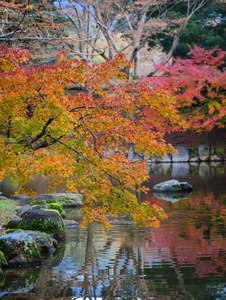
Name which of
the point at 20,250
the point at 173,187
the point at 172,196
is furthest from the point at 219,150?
the point at 20,250

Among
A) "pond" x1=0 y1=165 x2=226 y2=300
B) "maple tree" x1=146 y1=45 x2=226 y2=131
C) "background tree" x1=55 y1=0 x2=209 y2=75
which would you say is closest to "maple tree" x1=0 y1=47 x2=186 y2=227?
"pond" x1=0 y1=165 x2=226 y2=300

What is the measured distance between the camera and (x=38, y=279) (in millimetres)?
6617

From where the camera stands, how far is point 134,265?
715 centimetres

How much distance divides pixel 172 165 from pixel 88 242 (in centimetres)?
1921

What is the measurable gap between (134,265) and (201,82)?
18.1m

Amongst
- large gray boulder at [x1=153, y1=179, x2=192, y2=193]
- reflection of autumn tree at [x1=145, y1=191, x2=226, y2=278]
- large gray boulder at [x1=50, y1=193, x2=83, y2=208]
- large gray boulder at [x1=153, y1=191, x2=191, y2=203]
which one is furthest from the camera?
large gray boulder at [x1=153, y1=179, x2=192, y2=193]

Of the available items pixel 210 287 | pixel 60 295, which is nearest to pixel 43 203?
pixel 60 295

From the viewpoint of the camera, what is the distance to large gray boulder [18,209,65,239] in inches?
368

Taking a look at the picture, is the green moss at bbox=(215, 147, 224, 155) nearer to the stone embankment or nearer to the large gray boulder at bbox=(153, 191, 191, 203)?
the large gray boulder at bbox=(153, 191, 191, 203)

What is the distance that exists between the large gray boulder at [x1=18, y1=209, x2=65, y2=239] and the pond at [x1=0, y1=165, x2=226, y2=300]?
1.28ft

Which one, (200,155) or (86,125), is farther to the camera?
(200,155)

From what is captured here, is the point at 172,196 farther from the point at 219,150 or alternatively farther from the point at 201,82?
the point at 219,150

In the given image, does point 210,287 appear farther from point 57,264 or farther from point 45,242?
point 45,242

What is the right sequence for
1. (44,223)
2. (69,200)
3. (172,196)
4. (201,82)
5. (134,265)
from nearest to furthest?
(134,265), (44,223), (69,200), (172,196), (201,82)
